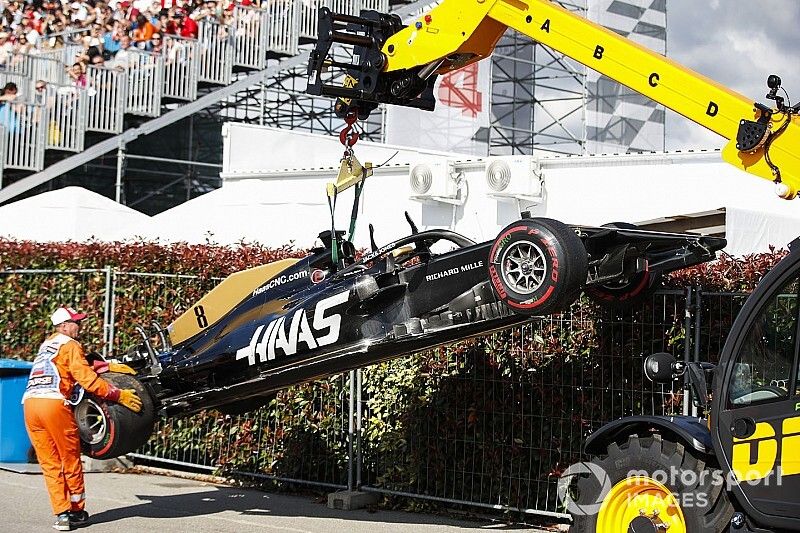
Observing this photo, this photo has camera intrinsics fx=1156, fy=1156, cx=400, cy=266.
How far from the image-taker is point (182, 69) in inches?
993

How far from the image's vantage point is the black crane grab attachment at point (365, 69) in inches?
346

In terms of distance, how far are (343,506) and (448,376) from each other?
64.8 inches

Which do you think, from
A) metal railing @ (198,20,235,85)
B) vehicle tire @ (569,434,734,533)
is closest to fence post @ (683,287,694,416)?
vehicle tire @ (569,434,734,533)

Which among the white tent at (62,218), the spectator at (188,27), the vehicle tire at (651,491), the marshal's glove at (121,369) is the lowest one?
the vehicle tire at (651,491)

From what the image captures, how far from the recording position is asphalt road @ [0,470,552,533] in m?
10.1

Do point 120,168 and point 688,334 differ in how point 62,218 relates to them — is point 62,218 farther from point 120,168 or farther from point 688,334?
point 688,334

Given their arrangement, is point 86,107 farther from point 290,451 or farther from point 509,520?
point 509,520

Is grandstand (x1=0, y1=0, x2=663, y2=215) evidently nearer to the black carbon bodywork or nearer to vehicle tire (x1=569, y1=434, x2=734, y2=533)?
the black carbon bodywork

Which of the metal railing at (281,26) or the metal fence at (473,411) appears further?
the metal railing at (281,26)

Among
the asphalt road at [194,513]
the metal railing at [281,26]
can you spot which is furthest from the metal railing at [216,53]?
the asphalt road at [194,513]

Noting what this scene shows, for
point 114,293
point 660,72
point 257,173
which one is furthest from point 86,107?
point 660,72

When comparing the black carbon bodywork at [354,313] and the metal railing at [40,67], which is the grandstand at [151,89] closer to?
the metal railing at [40,67]

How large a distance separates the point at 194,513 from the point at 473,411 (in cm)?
275

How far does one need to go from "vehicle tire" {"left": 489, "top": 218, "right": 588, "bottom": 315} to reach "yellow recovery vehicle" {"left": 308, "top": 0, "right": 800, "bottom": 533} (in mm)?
809
